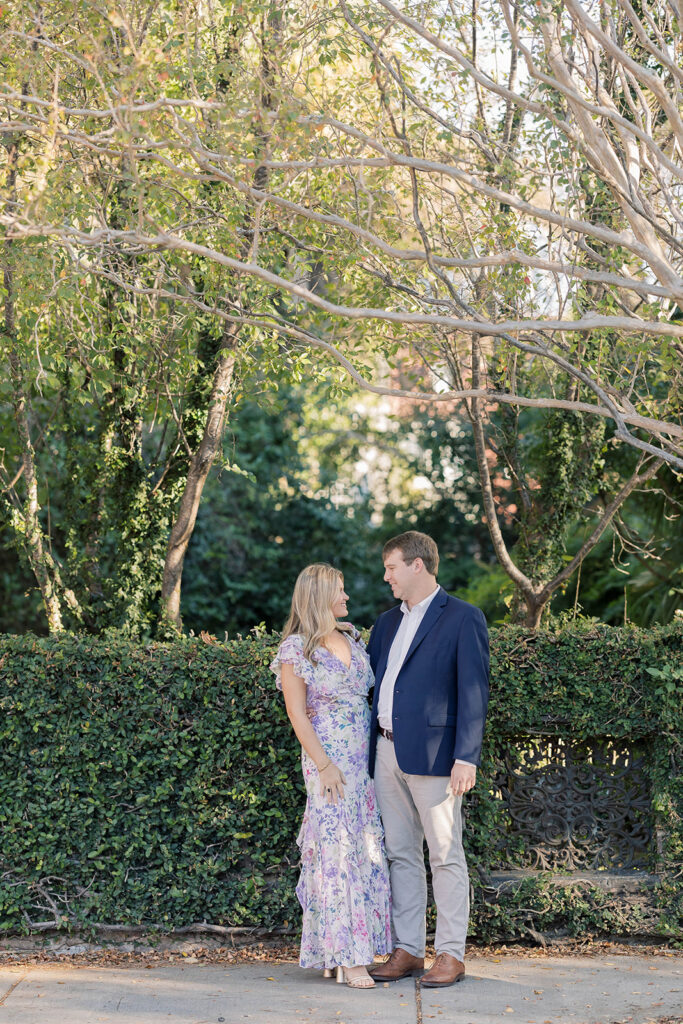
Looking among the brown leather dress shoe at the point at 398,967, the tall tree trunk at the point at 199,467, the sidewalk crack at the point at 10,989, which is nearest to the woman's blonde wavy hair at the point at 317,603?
the brown leather dress shoe at the point at 398,967

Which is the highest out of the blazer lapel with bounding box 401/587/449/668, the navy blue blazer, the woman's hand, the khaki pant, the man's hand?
the blazer lapel with bounding box 401/587/449/668

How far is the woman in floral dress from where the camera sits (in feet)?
16.2

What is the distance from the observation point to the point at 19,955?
5.43m

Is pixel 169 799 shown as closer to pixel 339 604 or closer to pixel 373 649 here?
pixel 373 649

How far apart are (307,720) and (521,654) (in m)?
1.37

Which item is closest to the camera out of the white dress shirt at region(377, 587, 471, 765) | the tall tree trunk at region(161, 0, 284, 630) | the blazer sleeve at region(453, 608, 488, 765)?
the blazer sleeve at region(453, 608, 488, 765)

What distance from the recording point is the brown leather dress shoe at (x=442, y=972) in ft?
16.0

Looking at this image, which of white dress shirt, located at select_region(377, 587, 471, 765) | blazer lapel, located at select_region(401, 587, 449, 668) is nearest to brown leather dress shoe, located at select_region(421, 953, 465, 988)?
white dress shirt, located at select_region(377, 587, 471, 765)

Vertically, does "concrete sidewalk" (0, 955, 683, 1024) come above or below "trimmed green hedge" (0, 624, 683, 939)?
below

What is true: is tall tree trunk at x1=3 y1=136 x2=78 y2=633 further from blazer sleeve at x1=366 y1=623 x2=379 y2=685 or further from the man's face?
Result: the man's face

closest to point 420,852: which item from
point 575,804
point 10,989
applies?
point 575,804

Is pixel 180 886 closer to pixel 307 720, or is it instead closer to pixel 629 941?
pixel 307 720

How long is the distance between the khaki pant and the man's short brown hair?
2.98 ft

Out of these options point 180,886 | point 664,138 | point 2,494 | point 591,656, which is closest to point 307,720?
point 180,886
